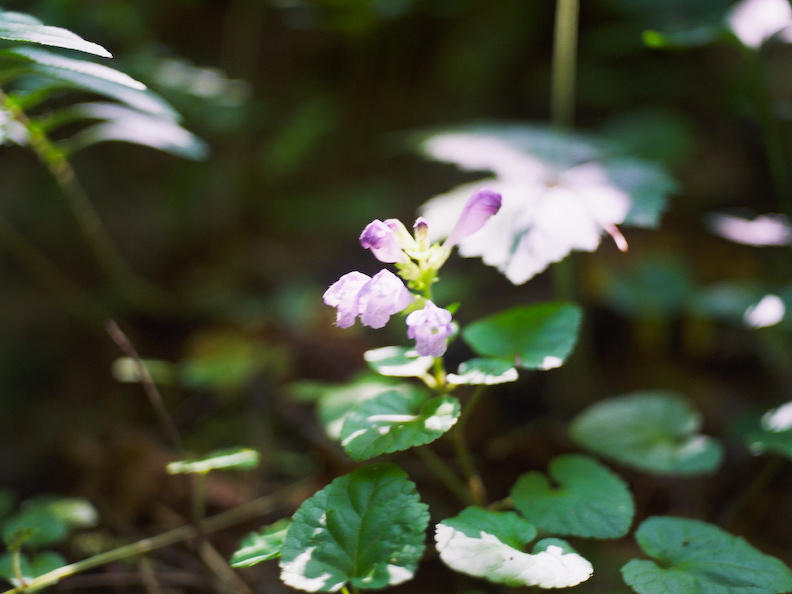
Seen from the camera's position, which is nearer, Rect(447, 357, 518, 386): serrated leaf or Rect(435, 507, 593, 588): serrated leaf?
Rect(435, 507, 593, 588): serrated leaf

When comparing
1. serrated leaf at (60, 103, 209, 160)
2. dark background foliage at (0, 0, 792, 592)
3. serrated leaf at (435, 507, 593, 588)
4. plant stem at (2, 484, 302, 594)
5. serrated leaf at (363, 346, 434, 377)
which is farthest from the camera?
dark background foliage at (0, 0, 792, 592)

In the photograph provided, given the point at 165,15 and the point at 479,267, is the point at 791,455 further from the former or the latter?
the point at 165,15

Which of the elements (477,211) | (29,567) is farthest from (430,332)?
(29,567)

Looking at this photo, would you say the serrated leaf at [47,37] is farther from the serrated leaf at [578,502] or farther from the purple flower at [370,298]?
the serrated leaf at [578,502]

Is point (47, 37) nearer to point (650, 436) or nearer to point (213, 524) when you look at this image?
point (213, 524)

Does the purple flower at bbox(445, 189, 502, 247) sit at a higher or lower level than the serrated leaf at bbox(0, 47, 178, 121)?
lower

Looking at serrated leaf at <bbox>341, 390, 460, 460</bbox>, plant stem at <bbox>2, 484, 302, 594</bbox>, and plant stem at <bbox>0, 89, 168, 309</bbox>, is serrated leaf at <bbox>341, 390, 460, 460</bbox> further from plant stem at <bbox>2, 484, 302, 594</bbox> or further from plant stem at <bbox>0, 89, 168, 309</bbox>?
plant stem at <bbox>0, 89, 168, 309</bbox>

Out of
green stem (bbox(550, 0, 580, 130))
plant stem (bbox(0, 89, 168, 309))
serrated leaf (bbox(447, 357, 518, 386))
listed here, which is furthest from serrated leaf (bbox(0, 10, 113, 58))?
green stem (bbox(550, 0, 580, 130))
